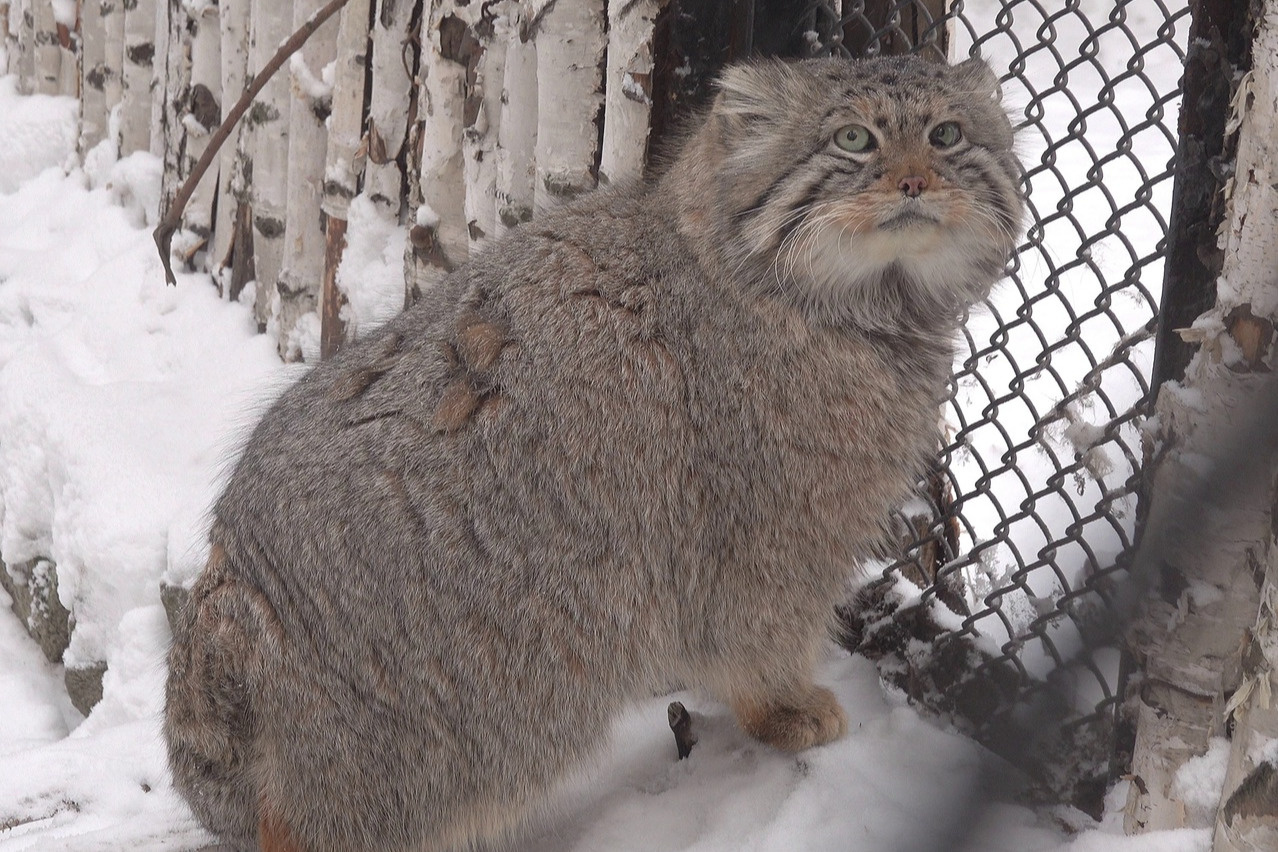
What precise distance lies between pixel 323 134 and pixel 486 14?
1206 millimetres

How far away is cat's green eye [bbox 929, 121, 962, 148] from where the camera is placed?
2357mm

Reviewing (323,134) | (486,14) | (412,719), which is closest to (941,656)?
(412,719)

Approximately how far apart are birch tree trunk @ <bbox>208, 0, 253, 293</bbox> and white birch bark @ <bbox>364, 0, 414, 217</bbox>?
3.31 ft

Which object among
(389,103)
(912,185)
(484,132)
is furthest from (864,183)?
(389,103)

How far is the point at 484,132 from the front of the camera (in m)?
3.42

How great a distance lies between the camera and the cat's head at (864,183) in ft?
7.58

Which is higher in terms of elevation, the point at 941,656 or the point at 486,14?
the point at 486,14

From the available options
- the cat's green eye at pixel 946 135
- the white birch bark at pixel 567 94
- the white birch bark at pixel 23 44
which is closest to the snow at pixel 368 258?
the white birch bark at pixel 567 94

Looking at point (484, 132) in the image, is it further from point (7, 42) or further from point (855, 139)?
point (7, 42)

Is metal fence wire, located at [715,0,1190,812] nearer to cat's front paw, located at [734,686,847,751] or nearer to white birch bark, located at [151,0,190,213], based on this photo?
cat's front paw, located at [734,686,847,751]

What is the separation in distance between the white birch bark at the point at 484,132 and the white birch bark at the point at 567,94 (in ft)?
0.97

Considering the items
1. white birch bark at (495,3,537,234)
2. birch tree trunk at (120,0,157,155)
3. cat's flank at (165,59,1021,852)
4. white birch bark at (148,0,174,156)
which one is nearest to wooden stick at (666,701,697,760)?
cat's flank at (165,59,1021,852)

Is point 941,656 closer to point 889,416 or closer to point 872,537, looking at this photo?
point 872,537

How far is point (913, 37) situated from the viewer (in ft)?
10.3
